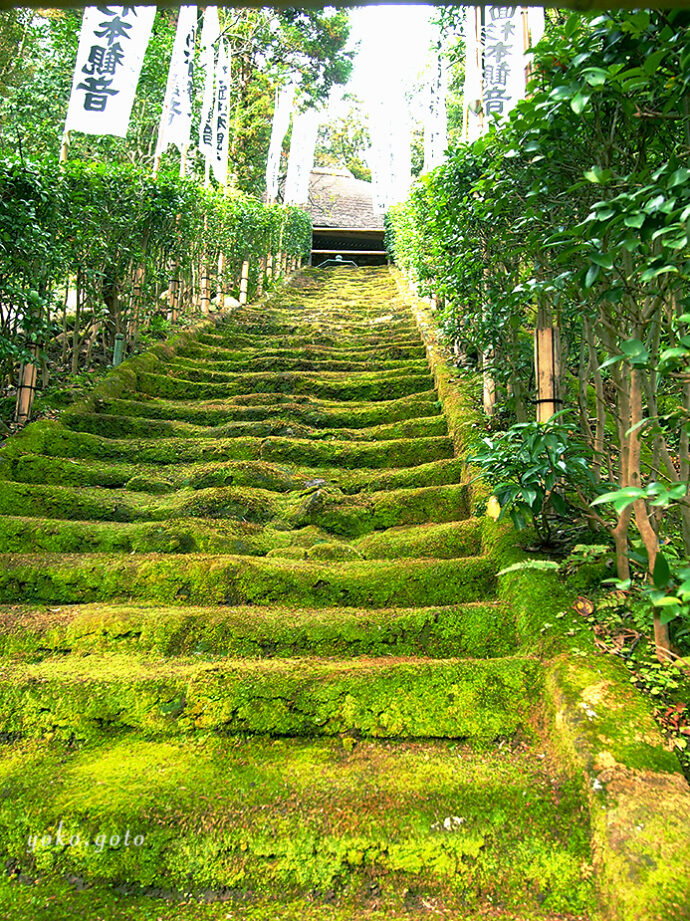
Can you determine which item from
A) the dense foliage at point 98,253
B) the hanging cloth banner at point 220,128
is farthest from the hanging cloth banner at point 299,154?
the dense foliage at point 98,253

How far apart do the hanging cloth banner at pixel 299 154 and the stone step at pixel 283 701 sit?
14.8 metres

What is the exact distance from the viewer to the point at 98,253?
16.0ft

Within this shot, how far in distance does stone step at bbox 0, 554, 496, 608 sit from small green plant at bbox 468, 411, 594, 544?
0.56 m

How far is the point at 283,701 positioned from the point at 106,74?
6379 mm

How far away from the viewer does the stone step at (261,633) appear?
8.00 ft

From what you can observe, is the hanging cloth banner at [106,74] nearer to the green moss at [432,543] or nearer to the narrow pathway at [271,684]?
the narrow pathway at [271,684]

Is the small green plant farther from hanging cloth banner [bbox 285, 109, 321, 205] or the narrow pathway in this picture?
hanging cloth banner [bbox 285, 109, 321, 205]

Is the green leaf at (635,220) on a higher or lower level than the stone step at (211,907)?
higher

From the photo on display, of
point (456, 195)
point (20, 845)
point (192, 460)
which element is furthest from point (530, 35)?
point (20, 845)

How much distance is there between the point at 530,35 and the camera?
431cm

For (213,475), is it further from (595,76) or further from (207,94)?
(207,94)

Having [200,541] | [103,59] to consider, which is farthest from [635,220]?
[103,59]

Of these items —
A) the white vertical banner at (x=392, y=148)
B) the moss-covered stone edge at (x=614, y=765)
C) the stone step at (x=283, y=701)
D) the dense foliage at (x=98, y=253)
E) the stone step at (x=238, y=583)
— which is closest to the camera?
the moss-covered stone edge at (x=614, y=765)

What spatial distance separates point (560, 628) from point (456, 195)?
293 cm
